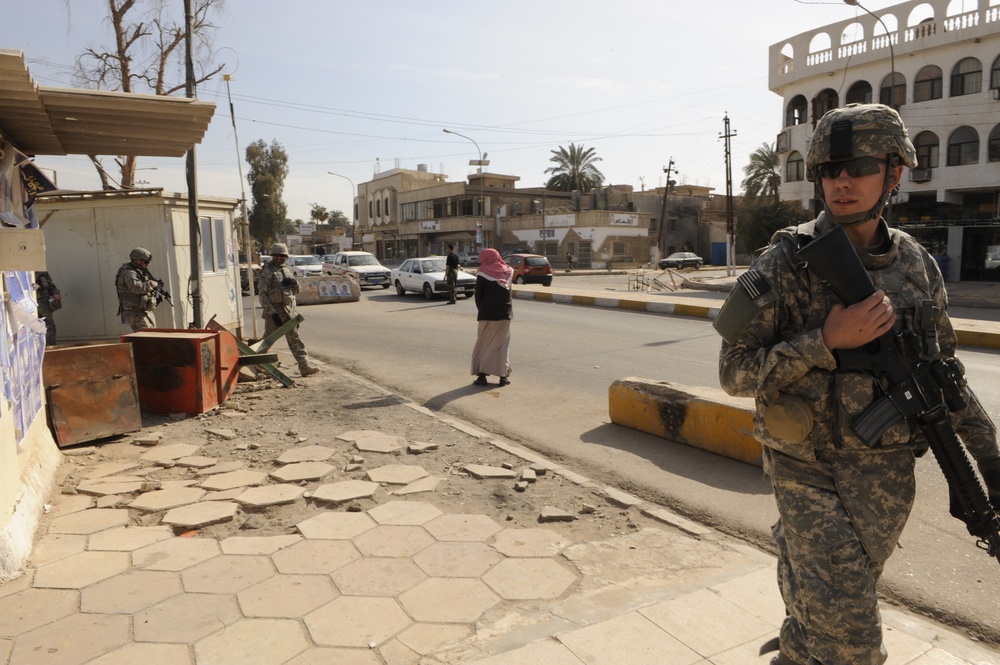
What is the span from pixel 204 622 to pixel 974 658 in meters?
3.00

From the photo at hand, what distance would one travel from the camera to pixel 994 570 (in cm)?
337

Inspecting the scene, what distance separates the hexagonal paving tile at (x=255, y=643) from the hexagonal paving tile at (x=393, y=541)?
75cm

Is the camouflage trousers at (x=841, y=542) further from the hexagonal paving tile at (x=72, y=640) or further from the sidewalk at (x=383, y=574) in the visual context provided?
the hexagonal paving tile at (x=72, y=640)

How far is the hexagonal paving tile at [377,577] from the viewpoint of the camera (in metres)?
3.13

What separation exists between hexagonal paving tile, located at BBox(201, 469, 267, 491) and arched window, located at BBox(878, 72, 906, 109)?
30.2 metres

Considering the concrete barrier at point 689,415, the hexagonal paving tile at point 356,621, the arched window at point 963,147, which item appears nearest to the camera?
the hexagonal paving tile at point 356,621

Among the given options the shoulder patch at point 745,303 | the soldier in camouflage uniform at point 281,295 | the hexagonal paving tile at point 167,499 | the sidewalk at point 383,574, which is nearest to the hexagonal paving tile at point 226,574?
the sidewalk at point 383,574

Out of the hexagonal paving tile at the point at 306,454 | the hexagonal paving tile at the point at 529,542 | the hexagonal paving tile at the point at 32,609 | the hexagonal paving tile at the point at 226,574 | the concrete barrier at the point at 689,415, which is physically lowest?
the hexagonal paving tile at the point at 529,542

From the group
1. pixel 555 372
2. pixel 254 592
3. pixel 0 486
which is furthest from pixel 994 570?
pixel 555 372

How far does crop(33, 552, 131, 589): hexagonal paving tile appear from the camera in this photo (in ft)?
10.6

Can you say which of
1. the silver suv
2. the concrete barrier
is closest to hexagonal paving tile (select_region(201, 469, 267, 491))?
the concrete barrier

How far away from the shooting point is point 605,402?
714cm

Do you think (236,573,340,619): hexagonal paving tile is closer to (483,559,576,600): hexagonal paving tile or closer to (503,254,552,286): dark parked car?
(483,559,576,600): hexagonal paving tile

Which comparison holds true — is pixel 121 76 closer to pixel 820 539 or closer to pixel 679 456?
pixel 679 456
